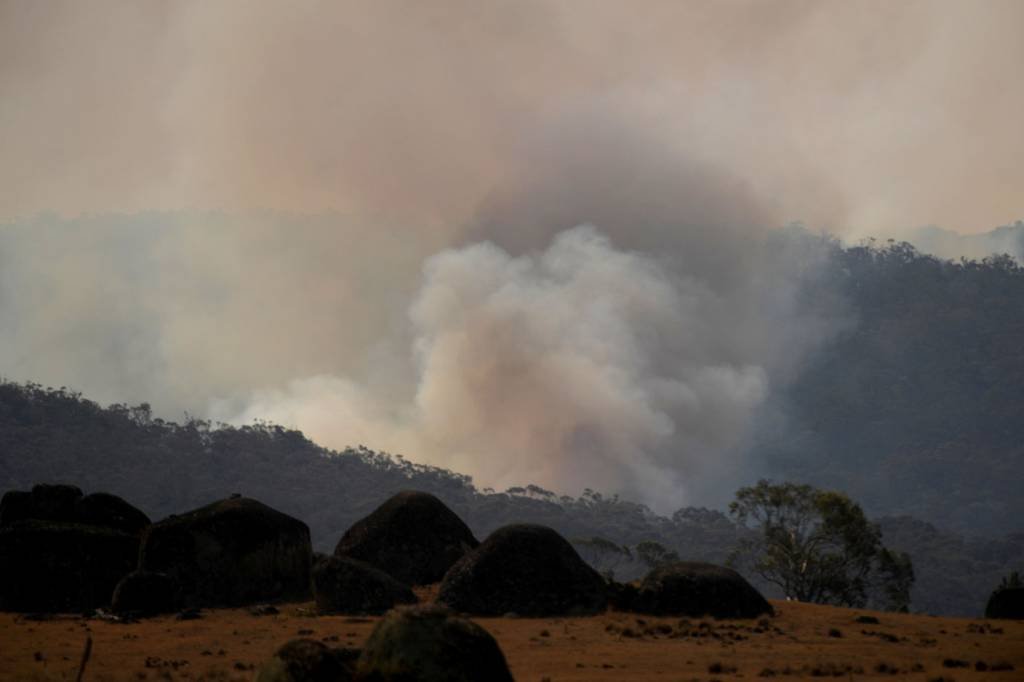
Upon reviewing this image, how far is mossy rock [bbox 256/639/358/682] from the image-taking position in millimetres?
13703

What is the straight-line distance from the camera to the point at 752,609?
112ft

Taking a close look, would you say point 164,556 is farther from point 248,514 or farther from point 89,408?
point 89,408

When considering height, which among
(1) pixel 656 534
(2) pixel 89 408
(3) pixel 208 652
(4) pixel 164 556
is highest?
(2) pixel 89 408

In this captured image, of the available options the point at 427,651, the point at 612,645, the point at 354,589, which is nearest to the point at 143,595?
the point at 354,589

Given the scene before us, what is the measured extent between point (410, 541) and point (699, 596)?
34.5 feet

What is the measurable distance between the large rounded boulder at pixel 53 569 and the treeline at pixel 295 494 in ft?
384

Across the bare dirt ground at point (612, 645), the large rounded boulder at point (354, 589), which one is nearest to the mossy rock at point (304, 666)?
the bare dirt ground at point (612, 645)

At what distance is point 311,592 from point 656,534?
139116 millimetres

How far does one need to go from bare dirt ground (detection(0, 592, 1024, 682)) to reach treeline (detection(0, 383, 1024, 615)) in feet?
393

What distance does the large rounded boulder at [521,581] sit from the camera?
111 ft

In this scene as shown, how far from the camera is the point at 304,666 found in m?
13.8

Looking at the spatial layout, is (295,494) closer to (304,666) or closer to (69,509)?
(69,509)

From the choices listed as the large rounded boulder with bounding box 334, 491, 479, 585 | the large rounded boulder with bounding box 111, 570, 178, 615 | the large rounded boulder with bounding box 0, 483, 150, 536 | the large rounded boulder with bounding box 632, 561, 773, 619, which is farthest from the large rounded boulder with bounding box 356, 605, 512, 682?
the large rounded boulder with bounding box 0, 483, 150, 536

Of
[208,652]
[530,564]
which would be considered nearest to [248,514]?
[530,564]
